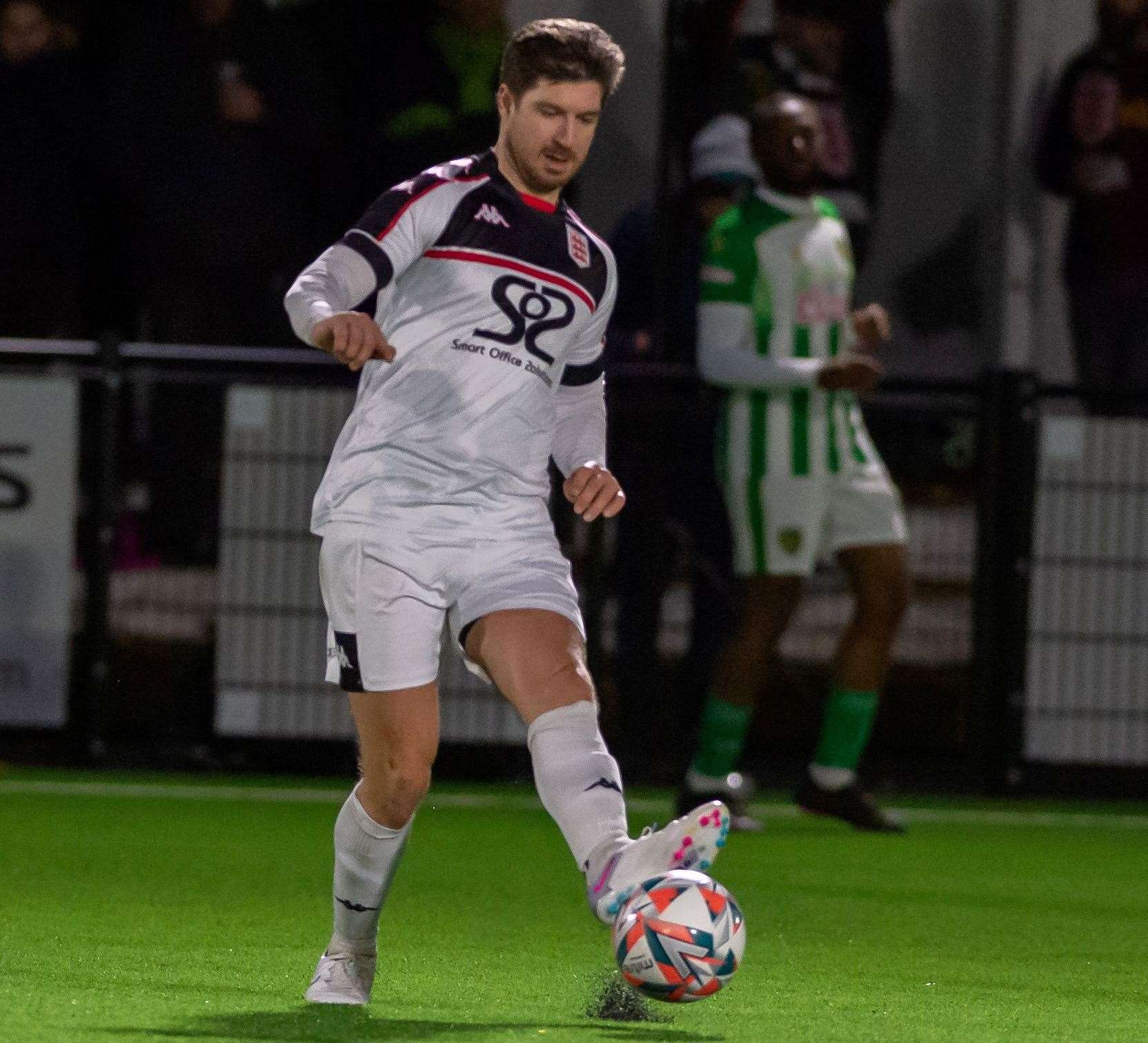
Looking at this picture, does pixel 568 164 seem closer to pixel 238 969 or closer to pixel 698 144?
pixel 238 969

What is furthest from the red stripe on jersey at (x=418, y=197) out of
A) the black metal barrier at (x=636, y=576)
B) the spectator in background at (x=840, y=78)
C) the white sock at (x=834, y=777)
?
the spectator in background at (x=840, y=78)

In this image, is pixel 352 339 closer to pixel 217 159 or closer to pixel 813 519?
pixel 813 519

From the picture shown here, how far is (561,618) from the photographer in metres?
4.27

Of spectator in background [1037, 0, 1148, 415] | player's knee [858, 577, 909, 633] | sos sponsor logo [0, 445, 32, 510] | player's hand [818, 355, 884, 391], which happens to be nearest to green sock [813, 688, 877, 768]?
player's knee [858, 577, 909, 633]

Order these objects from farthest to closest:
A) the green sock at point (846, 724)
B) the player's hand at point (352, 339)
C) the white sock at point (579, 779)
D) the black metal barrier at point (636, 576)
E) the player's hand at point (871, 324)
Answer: the black metal barrier at point (636, 576) → the green sock at point (846, 724) → the player's hand at point (871, 324) → the white sock at point (579, 779) → the player's hand at point (352, 339)

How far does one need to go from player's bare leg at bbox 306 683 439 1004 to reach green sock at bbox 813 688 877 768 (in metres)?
3.41

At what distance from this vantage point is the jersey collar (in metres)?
7.61

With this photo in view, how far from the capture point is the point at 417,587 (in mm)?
4266

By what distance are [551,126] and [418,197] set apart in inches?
10.5

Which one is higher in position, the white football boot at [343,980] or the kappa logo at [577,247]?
the kappa logo at [577,247]

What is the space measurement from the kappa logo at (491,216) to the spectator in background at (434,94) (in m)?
5.49

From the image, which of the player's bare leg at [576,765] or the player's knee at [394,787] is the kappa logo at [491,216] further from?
the player's knee at [394,787]

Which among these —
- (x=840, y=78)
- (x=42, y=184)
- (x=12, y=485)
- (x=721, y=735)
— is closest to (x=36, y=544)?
(x=12, y=485)

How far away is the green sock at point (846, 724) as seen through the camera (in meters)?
7.57
